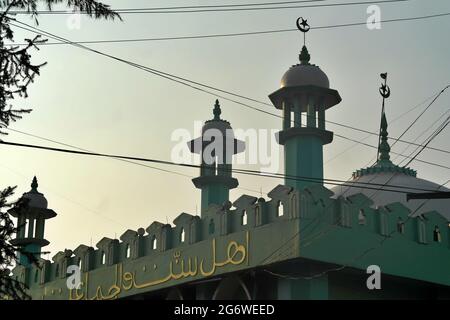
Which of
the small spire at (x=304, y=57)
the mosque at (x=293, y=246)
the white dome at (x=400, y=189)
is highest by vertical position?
the small spire at (x=304, y=57)

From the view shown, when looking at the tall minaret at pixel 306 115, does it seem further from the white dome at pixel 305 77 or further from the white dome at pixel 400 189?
the white dome at pixel 400 189

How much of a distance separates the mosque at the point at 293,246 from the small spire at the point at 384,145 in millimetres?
2104

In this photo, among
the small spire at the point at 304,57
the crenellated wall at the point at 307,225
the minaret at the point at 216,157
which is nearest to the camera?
the crenellated wall at the point at 307,225

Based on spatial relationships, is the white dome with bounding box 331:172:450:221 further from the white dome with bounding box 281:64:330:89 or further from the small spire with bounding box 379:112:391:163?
the white dome with bounding box 281:64:330:89

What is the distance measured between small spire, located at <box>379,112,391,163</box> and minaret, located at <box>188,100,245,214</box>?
3.65 metres

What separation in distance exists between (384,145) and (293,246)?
8.99 metres

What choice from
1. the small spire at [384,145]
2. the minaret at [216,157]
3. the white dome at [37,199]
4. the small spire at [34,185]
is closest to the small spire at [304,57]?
the minaret at [216,157]

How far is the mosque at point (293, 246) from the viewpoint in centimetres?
1595

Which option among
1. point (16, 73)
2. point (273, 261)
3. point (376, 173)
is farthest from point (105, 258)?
point (16, 73)

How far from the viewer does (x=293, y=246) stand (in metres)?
15.6

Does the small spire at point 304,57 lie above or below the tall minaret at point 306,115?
above
